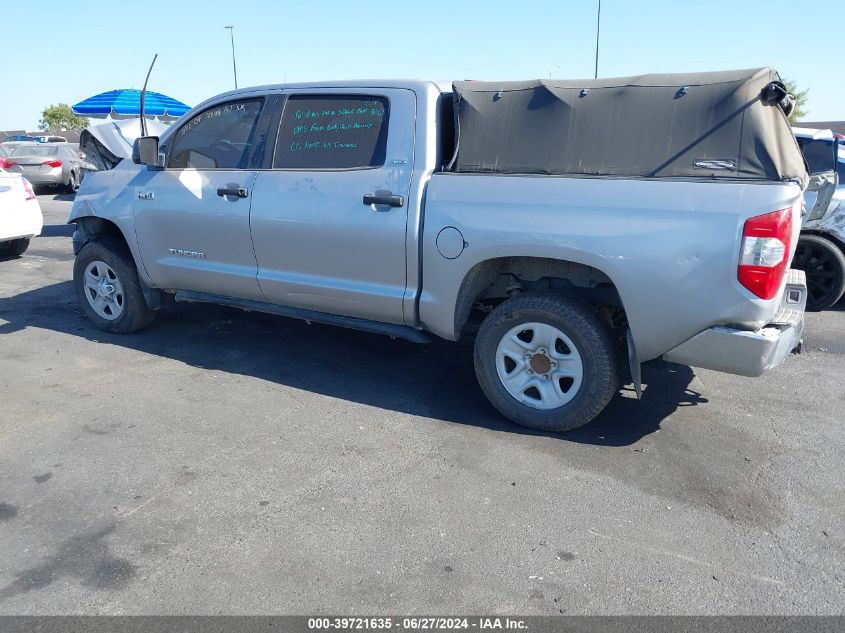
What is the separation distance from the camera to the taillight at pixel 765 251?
3264 millimetres

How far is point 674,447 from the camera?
12.8ft

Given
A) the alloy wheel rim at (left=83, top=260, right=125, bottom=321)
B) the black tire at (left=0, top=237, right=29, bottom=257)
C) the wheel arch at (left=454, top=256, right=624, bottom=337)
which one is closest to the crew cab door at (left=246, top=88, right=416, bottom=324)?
the wheel arch at (left=454, top=256, right=624, bottom=337)

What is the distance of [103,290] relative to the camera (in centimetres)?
582

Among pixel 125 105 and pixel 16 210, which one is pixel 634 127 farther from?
pixel 125 105

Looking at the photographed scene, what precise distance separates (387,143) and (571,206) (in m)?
1.32

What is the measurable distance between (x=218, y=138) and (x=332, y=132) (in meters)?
1.08

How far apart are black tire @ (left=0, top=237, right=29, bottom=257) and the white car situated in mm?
220

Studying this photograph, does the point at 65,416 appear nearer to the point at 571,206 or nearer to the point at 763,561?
the point at 571,206

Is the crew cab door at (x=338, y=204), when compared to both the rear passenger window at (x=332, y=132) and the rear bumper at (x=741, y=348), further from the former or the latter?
the rear bumper at (x=741, y=348)

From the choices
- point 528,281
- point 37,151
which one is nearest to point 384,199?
point 528,281

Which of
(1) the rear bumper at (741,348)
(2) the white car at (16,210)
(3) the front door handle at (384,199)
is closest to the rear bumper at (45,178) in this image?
(2) the white car at (16,210)

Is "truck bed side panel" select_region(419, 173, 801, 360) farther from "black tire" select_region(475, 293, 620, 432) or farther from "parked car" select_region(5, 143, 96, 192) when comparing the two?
"parked car" select_region(5, 143, 96, 192)

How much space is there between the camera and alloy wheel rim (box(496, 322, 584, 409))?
3.98 m

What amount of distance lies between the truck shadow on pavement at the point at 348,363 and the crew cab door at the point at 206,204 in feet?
1.85
